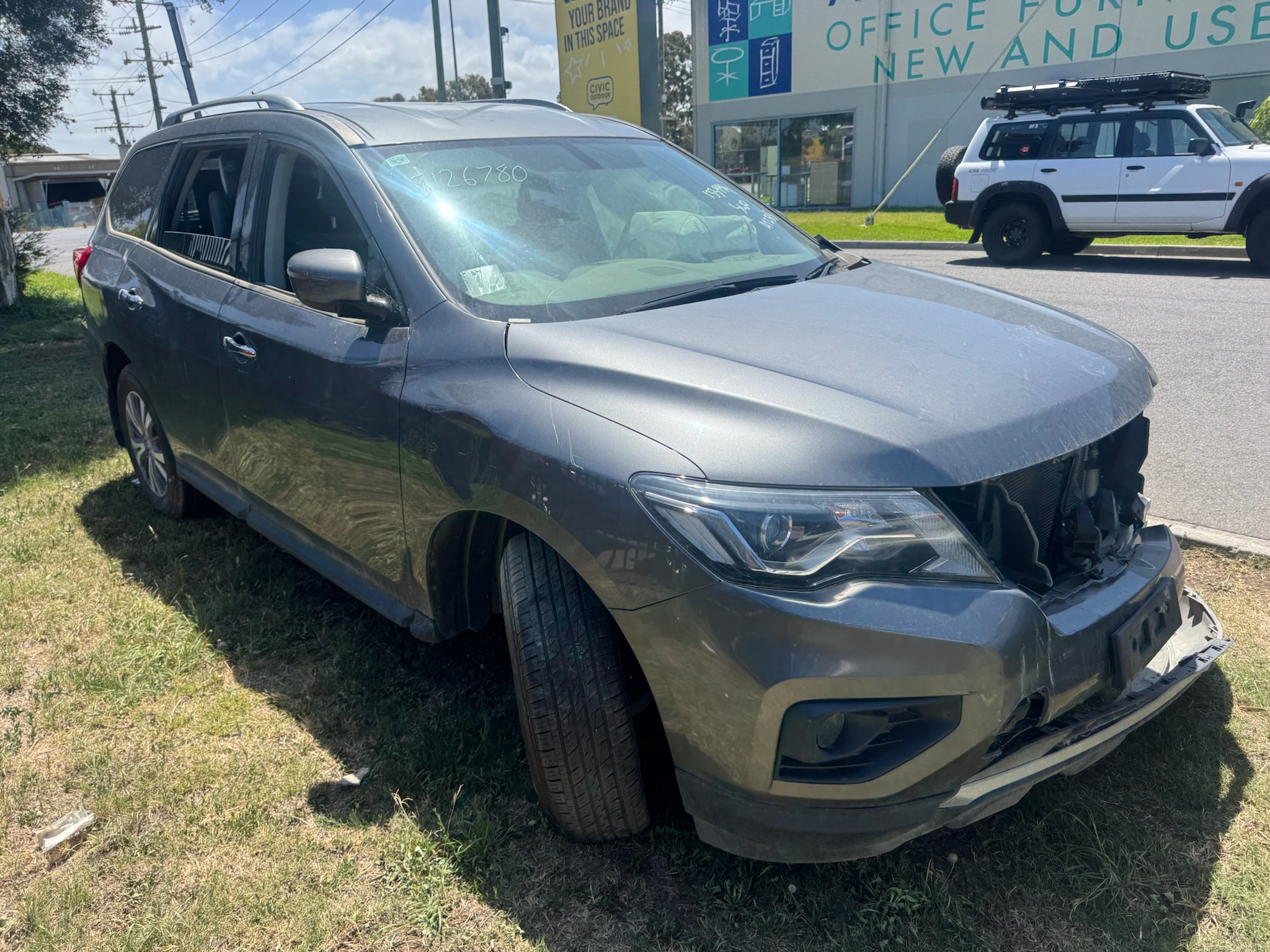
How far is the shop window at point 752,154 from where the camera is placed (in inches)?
1047

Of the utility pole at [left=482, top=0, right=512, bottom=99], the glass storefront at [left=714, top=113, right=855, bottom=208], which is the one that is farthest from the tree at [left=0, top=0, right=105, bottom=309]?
the glass storefront at [left=714, top=113, right=855, bottom=208]

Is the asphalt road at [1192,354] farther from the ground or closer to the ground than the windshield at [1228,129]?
closer to the ground

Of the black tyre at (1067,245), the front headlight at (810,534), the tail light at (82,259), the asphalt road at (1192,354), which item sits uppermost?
the tail light at (82,259)

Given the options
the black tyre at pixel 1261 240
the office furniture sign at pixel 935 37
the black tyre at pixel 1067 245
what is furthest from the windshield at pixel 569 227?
the office furniture sign at pixel 935 37

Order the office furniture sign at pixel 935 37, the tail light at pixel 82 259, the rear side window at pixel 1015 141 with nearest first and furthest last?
1. the tail light at pixel 82 259
2. the rear side window at pixel 1015 141
3. the office furniture sign at pixel 935 37

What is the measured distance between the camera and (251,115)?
11.7ft

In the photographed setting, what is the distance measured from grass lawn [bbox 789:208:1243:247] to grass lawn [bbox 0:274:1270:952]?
10196mm

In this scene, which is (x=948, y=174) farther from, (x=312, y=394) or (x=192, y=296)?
(x=312, y=394)

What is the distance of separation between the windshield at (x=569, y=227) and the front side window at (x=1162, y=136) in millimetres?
10433

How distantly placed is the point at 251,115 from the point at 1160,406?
5149mm

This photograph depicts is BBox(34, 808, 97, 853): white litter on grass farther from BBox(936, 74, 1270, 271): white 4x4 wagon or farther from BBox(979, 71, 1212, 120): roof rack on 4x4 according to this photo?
BBox(979, 71, 1212, 120): roof rack on 4x4

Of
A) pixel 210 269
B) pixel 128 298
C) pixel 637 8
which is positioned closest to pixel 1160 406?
pixel 210 269

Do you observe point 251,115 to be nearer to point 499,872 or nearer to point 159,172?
point 159,172

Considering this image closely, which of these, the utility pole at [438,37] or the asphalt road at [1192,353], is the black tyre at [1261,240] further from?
the utility pole at [438,37]
